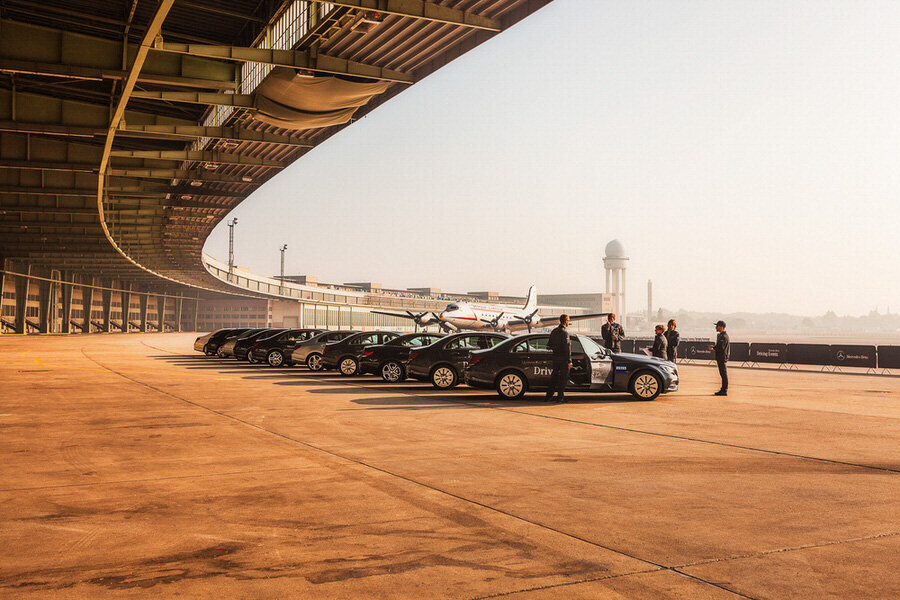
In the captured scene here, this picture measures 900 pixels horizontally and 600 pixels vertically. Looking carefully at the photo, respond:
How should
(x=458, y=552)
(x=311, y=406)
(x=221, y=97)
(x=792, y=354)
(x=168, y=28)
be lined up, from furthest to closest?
(x=792, y=354)
(x=221, y=97)
(x=168, y=28)
(x=311, y=406)
(x=458, y=552)

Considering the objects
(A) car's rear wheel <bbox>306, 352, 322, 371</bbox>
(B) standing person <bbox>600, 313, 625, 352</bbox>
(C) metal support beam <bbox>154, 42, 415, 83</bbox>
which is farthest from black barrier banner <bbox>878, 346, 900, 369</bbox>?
(A) car's rear wheel <bbox>306, 352, 322, 371</bbox>

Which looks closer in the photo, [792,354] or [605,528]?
[605,528]

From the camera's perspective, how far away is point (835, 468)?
8.57m

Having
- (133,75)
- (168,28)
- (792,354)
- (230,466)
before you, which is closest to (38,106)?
(168,28)

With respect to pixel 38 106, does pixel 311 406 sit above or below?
below

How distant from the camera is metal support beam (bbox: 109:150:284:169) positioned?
98.1ft

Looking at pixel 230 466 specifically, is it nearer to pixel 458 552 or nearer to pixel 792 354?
pixel 458 552

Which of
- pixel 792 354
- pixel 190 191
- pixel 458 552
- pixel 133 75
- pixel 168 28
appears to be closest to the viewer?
pixel 458 552

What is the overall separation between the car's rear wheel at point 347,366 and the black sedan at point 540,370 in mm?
7585

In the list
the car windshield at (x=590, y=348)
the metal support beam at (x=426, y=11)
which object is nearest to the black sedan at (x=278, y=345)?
the car windshield at (x=590, y=348)

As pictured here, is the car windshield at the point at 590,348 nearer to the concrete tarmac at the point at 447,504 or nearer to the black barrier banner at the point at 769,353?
the concrete tarmac at the point at 447,504

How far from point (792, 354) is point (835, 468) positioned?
23.3 metres

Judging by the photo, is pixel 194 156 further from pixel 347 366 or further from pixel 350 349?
pixel 347 366

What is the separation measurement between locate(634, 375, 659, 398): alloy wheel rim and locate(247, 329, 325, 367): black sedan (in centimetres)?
1453
